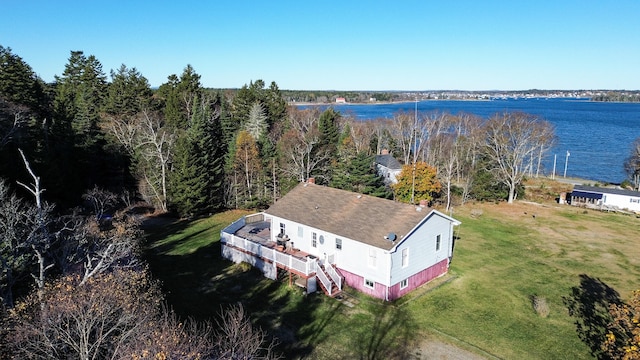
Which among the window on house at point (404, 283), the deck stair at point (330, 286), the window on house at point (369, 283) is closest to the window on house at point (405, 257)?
the window on house at point (404, 283)

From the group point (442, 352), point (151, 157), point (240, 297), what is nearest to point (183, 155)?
point (151, 157)

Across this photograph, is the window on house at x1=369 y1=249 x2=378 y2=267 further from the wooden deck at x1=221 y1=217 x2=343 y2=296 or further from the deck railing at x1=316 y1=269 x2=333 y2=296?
the deck railing at x1=316 y1=269 x2=333 y2=296

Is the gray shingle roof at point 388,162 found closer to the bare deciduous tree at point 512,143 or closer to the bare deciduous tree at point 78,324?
the bare deciduous tree at point 512,143

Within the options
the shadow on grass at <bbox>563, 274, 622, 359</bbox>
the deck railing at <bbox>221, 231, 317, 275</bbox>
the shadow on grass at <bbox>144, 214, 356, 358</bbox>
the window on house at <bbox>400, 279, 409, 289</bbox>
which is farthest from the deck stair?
the shadow on grass at <bbox>563, 274, 622, 359</bbox>

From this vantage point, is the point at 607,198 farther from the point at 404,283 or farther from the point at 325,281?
the point at 325,281

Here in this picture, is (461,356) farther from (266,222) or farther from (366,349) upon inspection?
(266,222)

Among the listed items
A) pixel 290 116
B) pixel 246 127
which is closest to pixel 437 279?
pixel 246 127
